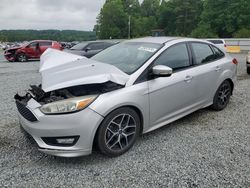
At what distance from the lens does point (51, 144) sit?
2.94 metres

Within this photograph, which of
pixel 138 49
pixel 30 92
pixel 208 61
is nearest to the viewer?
pixel 30 92

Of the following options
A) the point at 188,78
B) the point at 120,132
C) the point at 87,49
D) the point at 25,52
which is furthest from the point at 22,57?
the point at 120,132

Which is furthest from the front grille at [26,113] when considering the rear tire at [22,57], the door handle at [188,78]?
the rear tire at [22,57]

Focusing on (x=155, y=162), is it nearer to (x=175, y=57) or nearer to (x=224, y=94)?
(x=175, y=57)

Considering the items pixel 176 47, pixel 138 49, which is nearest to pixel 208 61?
pixel 176 47

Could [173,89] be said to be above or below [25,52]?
below

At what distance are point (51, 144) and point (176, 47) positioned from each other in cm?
245

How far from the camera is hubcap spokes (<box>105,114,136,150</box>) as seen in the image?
3.17m

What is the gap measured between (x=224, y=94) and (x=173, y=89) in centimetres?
182

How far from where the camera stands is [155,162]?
3.13m

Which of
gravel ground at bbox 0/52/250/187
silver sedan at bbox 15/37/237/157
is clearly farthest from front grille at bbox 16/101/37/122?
gravel ground at bbox 0/52/250/187

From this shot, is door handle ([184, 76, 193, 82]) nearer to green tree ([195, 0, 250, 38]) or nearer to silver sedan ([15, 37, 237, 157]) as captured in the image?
silver sedan ([15, 37, 237, 157])

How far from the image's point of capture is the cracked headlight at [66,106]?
9.39 ft

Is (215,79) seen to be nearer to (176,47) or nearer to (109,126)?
(176,47)
